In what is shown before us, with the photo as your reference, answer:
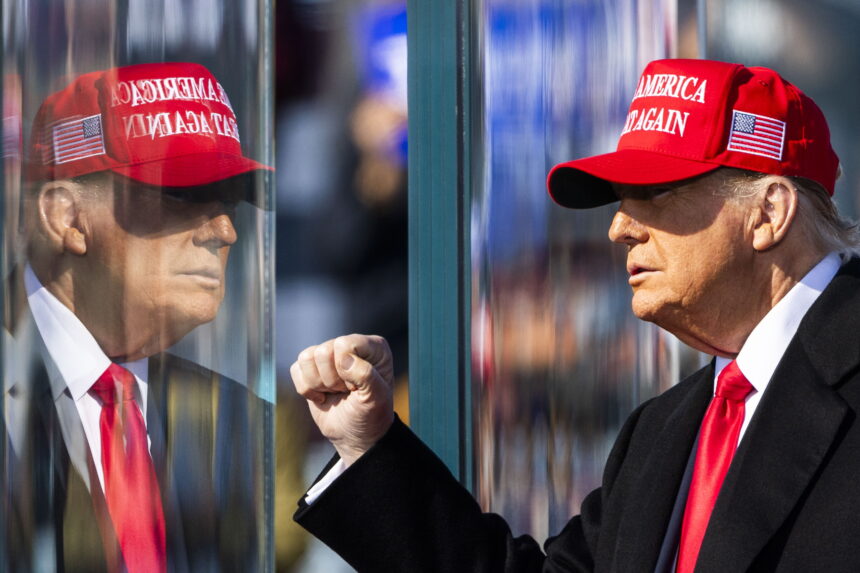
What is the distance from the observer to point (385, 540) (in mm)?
2160

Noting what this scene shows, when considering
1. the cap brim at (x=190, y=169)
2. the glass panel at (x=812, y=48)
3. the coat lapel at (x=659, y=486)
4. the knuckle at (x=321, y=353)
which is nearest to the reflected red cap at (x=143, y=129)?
the cap brim at (x=190, y=169)

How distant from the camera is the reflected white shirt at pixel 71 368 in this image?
104cm

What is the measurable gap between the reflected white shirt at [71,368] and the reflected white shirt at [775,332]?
48.6 inches

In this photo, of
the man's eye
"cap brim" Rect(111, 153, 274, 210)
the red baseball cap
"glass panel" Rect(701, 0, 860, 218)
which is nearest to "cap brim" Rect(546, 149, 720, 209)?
the red baseball cap

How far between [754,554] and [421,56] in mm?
1507

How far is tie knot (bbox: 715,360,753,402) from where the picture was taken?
6.61 feet

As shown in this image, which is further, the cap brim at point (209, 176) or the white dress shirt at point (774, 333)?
the white dress shirt at point (774, 333)

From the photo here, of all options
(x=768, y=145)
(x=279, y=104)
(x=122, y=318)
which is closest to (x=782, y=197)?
(x=768, y=145)

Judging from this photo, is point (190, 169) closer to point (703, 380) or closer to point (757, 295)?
point (757, 295)

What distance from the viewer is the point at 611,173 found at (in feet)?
6.81

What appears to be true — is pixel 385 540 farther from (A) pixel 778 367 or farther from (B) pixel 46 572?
(B) pixel 46 572

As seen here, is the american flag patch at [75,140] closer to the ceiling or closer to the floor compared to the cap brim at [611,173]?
closer to the floor

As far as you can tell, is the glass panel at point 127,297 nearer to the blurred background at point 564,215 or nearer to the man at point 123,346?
the man at point 123,346

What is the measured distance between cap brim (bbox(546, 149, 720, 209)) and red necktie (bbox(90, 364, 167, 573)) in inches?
46.3
